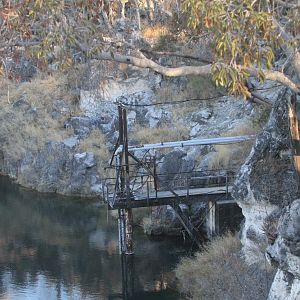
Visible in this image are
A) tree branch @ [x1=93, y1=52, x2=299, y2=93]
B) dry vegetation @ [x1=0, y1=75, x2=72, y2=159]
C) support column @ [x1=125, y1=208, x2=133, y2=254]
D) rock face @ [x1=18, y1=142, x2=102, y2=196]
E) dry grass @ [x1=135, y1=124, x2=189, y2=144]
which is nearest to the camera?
tree branch @ [x1=93, y1=52, x2=299, y2=93]

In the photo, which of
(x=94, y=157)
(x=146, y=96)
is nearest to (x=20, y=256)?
(x=94, y=157)

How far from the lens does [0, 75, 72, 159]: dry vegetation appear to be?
1296 inches

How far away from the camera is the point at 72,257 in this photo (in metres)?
19.3

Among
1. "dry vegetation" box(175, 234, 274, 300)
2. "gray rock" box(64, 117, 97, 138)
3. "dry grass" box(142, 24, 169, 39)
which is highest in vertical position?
"dry grass" box(142, 24, 169, 39)

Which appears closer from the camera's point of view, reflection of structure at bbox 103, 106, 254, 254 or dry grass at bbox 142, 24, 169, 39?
reflection of structure at bbox 103, 106, 254, 254

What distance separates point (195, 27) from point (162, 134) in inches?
770

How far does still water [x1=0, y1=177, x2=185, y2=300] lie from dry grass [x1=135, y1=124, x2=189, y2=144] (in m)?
4.35

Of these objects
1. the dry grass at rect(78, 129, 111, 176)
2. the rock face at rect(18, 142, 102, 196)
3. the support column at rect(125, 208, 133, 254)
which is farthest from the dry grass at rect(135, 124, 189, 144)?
the support column at rect(125, 208, 133, 254)

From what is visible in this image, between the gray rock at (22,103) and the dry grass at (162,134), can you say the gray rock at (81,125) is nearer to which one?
the dry grass at (162,134)

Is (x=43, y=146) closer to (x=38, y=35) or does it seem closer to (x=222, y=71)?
(x=38, y=35)

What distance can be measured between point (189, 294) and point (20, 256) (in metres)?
6.37

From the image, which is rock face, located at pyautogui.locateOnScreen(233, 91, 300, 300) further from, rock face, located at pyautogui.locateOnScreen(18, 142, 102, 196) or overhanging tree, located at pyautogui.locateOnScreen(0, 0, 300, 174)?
rock face, located at pyautogui.locateOnScreen(18, 142, 102, 196)

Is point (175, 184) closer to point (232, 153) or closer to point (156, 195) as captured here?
point (232, 153)

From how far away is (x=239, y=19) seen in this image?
8242mm
